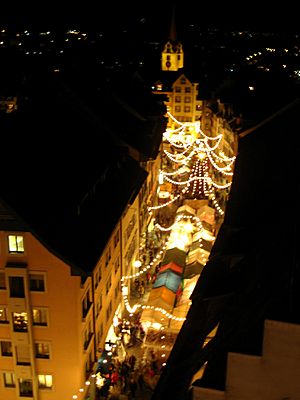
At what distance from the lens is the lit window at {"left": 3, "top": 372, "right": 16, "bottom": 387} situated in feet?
90.6

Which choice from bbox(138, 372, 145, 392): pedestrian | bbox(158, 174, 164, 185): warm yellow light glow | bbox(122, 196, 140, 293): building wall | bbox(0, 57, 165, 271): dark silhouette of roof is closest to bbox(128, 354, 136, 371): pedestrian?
bbox(138, 372, 145, 392): pedestrian

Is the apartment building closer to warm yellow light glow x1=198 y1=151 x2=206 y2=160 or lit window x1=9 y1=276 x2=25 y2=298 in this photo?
lit window x1=9 y1=276 x2=25 y2=298

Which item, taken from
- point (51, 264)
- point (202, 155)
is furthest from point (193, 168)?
point (51, 264)

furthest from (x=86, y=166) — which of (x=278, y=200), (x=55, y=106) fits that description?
(x=278, y=200)

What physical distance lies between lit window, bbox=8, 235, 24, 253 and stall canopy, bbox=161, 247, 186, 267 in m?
17.0

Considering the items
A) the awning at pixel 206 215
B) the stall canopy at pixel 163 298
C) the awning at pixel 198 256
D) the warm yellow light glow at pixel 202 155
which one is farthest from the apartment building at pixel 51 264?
the warm yellow light glow at pixel 202 155

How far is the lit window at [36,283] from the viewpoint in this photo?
26.4 metres

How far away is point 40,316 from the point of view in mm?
27047

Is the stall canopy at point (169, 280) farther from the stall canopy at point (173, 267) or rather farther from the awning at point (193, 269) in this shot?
the awning at point (193, 269)

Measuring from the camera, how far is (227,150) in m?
64.9

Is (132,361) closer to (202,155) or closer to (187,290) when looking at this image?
(187,290)

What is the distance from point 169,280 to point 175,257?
4291mm

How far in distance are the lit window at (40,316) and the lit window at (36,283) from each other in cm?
105

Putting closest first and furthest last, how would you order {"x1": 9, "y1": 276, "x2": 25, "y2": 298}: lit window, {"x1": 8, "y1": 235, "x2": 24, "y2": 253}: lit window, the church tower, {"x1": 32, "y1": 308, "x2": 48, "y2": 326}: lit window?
{"x1": 8, "y1": 235, "x2": 24, "y2": 253}: lit window
{"x1": 9, "y1": 276, "x2": 25, "y2": 298}: lit window
{"x1": 32, "y1": 308, "x2": 48, "y2": 326}: lit window
the church tower
